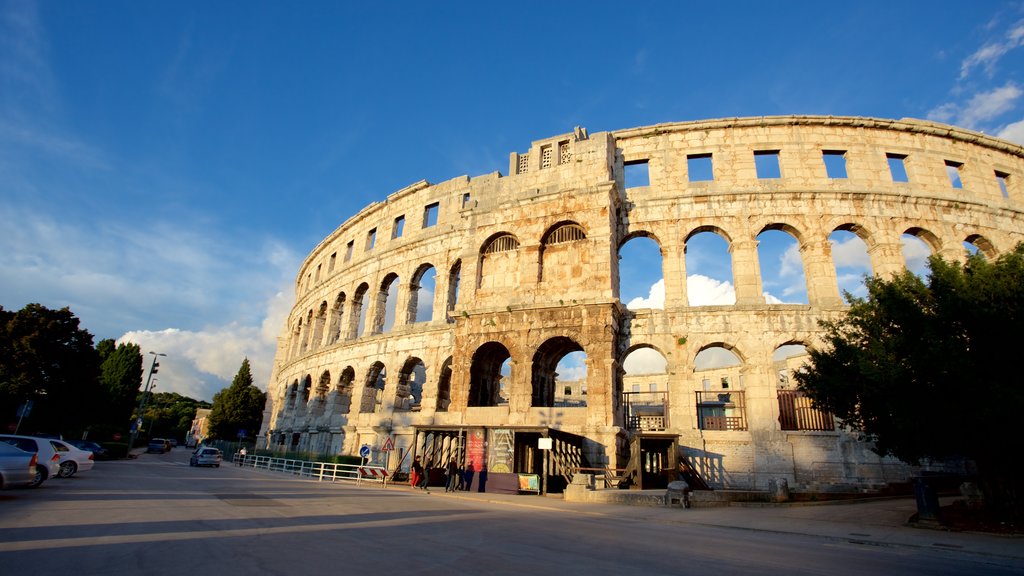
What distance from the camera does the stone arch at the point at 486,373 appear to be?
21.6m

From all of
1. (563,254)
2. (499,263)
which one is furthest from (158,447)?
(563,254)

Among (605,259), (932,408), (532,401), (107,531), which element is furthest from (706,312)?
(107,531)

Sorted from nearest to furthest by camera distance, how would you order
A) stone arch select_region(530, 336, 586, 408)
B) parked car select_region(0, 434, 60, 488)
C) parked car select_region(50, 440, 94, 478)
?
1. parked car select_region(0, 434, 60, 488)
2. parked car select_region(50, 440, 94, 478)
3. stone arch select_region(530, 336, 586, 408)

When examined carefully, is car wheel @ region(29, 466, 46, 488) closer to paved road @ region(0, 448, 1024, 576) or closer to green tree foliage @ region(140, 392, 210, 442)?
paved road @ region(0, 448, 1024, 576)

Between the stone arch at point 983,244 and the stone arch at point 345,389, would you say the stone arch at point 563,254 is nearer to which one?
the stone arch at point 345,389

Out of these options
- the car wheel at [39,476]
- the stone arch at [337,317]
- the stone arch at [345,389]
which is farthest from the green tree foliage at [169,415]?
the car wheel at [39,476]

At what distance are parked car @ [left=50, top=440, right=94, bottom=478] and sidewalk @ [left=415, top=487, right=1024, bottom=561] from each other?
11.5 metres

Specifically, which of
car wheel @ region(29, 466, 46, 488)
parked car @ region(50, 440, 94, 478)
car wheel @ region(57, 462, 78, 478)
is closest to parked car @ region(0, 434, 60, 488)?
car wheel @ region(29, 466, 46, 488)

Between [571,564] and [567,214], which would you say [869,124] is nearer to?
[567,214]

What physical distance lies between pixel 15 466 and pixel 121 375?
49020mm

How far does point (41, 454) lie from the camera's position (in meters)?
11.6

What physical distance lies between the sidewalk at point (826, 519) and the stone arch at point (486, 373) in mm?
5977

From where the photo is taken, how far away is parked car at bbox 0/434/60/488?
11.4 meters

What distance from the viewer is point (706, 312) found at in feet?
66.9
